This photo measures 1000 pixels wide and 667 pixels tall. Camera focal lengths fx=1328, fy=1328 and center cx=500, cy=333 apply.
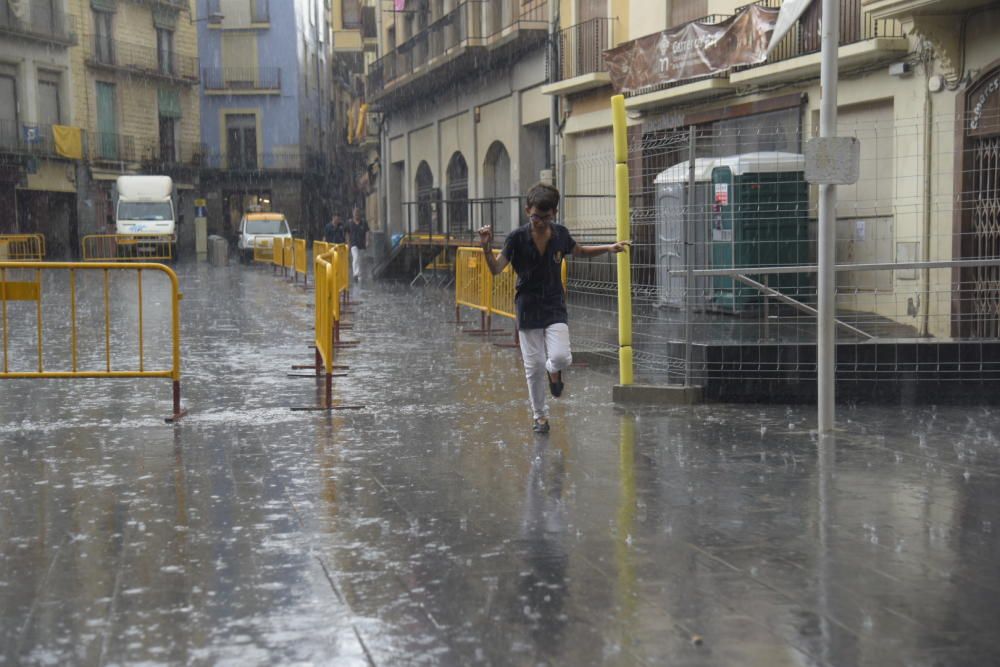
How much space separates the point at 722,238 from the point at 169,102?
4940cm

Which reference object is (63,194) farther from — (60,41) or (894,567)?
(894,567)

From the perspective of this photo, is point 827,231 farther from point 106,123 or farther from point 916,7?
point 106,123

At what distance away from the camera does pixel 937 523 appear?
236 inches

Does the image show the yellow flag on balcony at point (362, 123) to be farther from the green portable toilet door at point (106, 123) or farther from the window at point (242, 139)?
the window at point (242, 139)

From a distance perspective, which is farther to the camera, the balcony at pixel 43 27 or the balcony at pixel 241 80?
the balcony at pixel 241 80

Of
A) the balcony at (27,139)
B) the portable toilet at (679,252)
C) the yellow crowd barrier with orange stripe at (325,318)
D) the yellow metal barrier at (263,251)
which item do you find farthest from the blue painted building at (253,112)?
the portable toilet at (679,252)

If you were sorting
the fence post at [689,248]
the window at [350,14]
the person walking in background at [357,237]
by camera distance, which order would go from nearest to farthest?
the fence post at [689,248] → the person walking in background at [357,237] → the window at [350,14]

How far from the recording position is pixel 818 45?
17062mm

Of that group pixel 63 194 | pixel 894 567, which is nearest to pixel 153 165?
pixel 63 194

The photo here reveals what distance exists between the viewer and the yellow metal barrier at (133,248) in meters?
44.8

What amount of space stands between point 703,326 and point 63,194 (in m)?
44.0

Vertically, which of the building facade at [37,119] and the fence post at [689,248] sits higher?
the building facade at [37,119]

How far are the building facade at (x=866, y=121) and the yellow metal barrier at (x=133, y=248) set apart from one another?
76.3ft

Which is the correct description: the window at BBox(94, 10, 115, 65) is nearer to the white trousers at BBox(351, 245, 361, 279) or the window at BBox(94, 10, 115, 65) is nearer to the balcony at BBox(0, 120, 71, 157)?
the balcony at BBox(0, 120, 71, 157)
